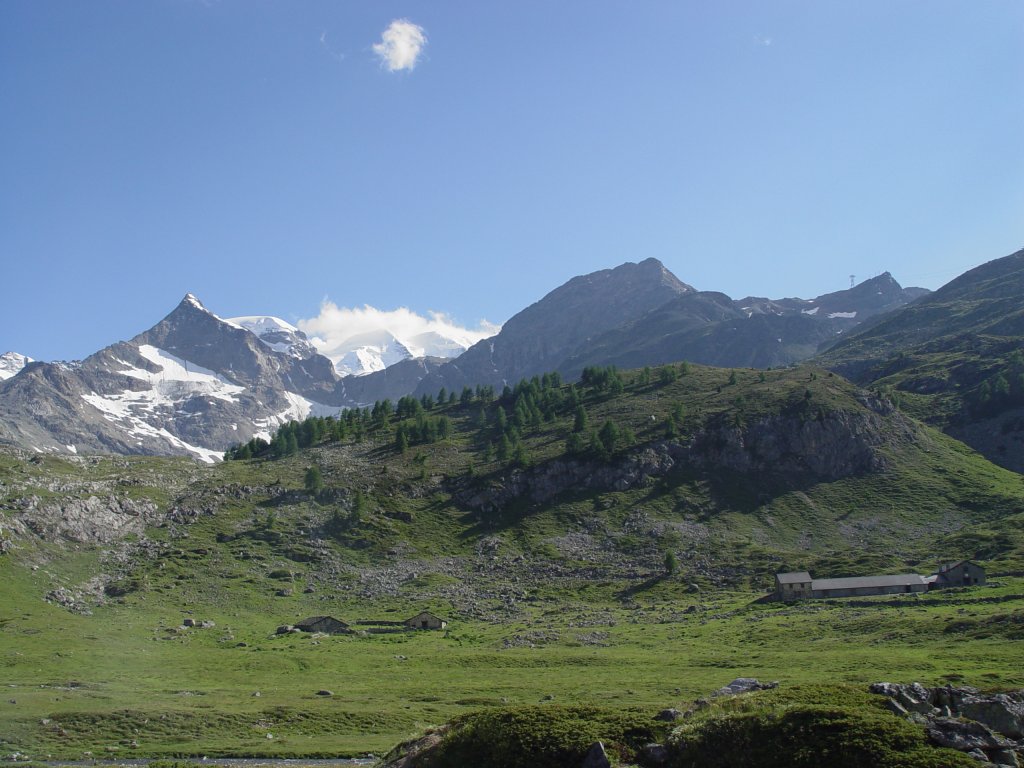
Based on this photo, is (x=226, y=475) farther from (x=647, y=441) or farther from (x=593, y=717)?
(x=593, y=717)

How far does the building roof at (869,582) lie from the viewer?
11612 centimetres

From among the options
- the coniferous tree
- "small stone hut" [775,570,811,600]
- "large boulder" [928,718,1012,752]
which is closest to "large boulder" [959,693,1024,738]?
"large boulder" [928,718,1012,752]

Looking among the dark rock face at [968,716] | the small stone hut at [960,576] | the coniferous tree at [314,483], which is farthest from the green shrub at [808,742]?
the coniferous tree at [314,483]

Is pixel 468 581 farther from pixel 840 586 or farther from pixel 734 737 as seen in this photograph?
pixel 734 737

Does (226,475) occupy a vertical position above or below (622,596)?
above

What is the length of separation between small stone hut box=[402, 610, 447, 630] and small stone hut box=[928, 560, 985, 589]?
246 ft

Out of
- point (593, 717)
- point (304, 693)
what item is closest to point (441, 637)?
point (304, 693)

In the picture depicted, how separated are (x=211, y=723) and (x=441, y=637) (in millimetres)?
47907

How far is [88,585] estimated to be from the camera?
382 ft

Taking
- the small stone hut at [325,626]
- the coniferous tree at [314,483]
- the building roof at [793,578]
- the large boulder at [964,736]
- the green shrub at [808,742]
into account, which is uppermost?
the coniferous tree at [314,483]

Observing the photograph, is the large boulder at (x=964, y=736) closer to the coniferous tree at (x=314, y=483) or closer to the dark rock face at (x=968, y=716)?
the dark rock face at (x=968, y=716)

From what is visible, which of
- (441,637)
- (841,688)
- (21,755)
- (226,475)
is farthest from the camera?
(226,475)

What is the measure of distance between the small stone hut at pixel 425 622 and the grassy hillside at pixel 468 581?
4513mm

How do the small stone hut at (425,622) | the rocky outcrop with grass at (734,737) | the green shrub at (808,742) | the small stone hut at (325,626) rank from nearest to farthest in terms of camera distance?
the green shrub at (808,742) → the rocky outcrop with grass at (734,737) → the small stone hut at (325,626) → the small stone hut at (425,622)
